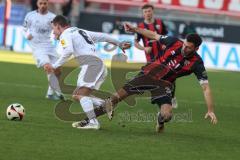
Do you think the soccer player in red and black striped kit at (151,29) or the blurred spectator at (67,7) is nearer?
the soccer player in red and black striped kit at (151,29)

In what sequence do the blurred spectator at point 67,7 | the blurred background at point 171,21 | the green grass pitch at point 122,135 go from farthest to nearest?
the blurred spectator at point 67,7 → the blurred background at point 171,21 → the green grass pitch at point 122,135

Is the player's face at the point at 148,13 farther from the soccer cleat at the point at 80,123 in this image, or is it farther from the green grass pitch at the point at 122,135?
the soccer cleat at the point at 80,123

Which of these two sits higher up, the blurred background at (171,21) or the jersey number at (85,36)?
the jersey number at (85,36)

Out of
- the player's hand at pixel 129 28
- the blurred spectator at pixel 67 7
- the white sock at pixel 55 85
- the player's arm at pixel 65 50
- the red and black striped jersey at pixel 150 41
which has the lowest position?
the blurred spectator at pixel 67 7

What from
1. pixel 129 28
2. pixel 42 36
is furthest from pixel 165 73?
pixel 42 36

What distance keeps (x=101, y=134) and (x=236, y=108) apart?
6.38 meters

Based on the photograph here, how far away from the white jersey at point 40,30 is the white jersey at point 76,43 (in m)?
4.62

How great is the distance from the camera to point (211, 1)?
34.0 metres

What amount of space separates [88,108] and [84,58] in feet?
2.96

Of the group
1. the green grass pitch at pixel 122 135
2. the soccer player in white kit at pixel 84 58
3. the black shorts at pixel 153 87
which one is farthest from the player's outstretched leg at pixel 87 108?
the black shorts at pixel 153 87

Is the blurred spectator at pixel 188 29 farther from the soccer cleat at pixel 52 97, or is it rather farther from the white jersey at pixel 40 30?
the soccer cleat at pixel 52 97

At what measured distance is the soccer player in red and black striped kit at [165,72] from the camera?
11852 mm

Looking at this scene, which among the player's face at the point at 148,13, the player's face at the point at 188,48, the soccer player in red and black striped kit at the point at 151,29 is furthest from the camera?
the player's face at the point at 148,13

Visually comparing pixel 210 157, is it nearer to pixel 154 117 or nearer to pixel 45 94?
pixel 154 117
